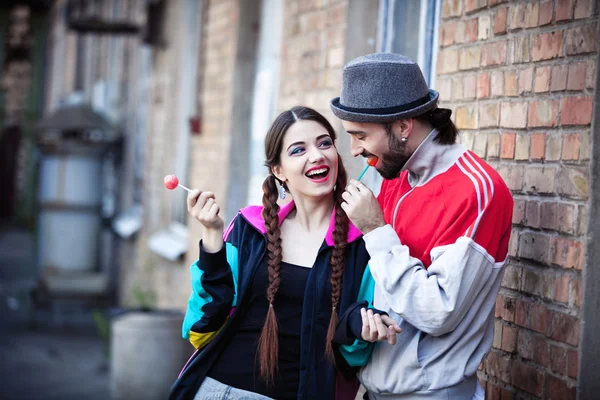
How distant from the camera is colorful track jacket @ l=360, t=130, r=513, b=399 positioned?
2156 mm

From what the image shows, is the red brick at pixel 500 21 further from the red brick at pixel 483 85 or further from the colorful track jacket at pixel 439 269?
the colorful track jacket at pixel 439 269

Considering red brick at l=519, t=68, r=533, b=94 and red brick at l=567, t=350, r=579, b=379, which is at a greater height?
red brick at l=519, t=68, r=533, b=94

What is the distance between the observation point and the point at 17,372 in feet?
22.3

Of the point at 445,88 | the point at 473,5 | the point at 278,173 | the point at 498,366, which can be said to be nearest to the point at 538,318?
the point at 498,366

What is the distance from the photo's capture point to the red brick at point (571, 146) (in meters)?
2.47

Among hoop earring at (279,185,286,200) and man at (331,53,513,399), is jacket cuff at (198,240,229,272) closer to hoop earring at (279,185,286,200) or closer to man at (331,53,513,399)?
hoop earring at (279,185,286,200)

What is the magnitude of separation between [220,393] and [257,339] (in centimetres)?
20

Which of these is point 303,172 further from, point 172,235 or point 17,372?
point 172,235

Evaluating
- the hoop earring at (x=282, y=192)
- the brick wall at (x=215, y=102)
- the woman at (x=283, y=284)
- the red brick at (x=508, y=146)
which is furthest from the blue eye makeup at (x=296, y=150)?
the brick wall at (x=215, y=102)

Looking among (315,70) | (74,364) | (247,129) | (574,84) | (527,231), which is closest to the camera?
(574,84)

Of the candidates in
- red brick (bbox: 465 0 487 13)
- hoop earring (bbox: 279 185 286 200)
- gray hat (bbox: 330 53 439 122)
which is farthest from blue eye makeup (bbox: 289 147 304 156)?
red brick (bbox: 465 0 487 13)

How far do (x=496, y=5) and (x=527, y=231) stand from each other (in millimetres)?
830

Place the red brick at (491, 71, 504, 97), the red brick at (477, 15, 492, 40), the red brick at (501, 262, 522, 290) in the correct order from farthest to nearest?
the red brick at (477, 15, 492, 40) → the red brick at (491, 71, 504, 97) → the red brick at (501, 262, 522, 290)

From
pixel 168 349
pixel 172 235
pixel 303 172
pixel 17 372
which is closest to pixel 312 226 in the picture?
pixel 303 172
